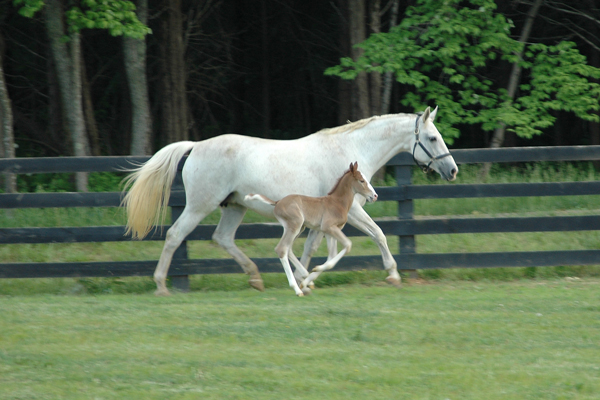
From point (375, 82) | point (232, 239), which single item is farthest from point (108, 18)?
point (375, 82)

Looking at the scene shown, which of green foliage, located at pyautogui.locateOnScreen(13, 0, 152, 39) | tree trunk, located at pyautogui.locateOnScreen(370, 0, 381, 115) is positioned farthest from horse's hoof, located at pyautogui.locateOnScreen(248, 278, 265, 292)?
tree trunk, located at pyautogui.locateOnScreen(370, 0, 381, 115)

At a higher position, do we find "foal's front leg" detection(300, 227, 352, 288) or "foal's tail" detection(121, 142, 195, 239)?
"foal's tail" detection(121, 142, 195, 239)

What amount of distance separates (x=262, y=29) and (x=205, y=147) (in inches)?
456

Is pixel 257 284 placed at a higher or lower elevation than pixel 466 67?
lower

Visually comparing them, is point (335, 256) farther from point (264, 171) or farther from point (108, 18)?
point (108, 18)

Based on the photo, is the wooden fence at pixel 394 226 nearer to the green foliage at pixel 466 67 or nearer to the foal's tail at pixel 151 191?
the foal's tail at pixel 151 191

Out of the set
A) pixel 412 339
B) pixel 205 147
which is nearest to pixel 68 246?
pixel 205 147

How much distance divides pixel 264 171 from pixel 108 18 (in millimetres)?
4942

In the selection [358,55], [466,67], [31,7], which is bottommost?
[466,67]

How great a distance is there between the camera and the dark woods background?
540 inches

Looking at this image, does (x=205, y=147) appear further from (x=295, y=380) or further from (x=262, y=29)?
(x=262, y=29)

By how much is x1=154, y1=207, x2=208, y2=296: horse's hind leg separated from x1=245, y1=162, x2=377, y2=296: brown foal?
75 cm

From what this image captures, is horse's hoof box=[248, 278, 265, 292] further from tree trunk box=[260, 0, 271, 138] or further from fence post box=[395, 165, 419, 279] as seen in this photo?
tree trunk box=[260, 0, 271, 138]

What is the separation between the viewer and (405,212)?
759 centimetres
